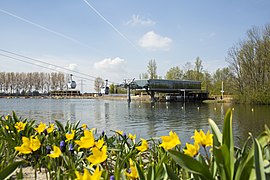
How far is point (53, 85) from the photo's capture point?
294 ft

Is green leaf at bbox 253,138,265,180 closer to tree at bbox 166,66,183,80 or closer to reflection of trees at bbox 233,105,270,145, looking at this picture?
reflection of trees at bbox 233,105,270,145

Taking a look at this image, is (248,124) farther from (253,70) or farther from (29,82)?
(29,82)

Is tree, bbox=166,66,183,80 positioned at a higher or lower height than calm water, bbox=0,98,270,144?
higher

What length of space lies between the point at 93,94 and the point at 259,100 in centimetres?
6403

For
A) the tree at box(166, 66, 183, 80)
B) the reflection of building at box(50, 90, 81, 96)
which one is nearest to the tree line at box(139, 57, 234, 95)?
the tree at box(166, 66, 183, 80)

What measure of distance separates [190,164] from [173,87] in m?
58.9

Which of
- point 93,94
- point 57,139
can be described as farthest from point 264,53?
point 93,94

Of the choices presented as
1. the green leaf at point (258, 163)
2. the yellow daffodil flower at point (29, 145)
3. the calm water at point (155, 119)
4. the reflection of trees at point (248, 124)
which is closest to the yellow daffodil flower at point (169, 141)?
the green leaf at point (258, 163)

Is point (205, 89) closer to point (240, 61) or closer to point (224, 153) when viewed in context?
point (240, 61)

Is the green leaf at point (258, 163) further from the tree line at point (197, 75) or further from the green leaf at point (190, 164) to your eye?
the tree line at point (197, 75)

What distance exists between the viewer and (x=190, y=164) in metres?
1.18

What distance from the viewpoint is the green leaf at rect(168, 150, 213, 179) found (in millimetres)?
1172

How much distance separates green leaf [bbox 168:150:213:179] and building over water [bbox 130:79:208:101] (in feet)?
175

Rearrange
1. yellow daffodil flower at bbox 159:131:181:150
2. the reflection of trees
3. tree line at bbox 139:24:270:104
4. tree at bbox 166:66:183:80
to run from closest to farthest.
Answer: yellow daffodil flower at bbox 159:131:181:150 < the reflection of trees < tree line at bbox 139:24:270:104 < tree at bbox 166:66:183:80
